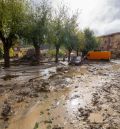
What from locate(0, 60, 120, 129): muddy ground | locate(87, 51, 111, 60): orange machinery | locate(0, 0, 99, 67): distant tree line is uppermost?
locate(0, 0, 99, 67): distant tree line

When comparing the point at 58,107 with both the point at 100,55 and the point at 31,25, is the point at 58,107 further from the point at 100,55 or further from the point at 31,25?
the point at 100,55

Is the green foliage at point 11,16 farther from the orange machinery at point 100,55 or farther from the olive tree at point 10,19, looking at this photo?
the orange machinery at point 100,55

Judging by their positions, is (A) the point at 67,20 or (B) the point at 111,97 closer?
(B) the point at 111,97

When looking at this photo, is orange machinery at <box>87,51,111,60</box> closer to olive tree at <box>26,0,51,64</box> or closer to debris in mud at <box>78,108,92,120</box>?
olive tree at <box>26,0,51,64</box>

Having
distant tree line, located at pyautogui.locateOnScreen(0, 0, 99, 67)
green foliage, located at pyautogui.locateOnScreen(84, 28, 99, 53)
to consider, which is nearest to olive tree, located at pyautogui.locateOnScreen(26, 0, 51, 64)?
distant tree line, located at pyautogui.locateOnScreen(0, 0, 99, 67)

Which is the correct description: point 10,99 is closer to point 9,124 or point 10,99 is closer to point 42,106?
point 42,106

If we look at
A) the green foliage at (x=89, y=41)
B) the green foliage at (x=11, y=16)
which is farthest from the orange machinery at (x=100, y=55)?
the green foliage at (x=11, y=16)

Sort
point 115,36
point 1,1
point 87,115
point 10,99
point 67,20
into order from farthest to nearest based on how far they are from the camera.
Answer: point 115,36 → point 67,20 → point 1,1 → point 10,99 → point 87,115

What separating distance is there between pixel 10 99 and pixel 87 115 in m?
5.04

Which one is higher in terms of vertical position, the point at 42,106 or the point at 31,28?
A: the point at 31,28

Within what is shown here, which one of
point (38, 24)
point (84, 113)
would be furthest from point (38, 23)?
point (84, 113)

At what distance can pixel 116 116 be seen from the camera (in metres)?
11.6

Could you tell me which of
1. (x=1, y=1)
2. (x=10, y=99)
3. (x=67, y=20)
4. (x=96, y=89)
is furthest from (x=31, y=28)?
(x=10, y=99)

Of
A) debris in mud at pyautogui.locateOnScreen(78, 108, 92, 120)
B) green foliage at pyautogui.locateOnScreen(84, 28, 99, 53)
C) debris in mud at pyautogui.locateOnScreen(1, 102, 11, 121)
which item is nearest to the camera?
debris in mud at pyautogui.locateOnScreen(78, 108, 92, 120)
